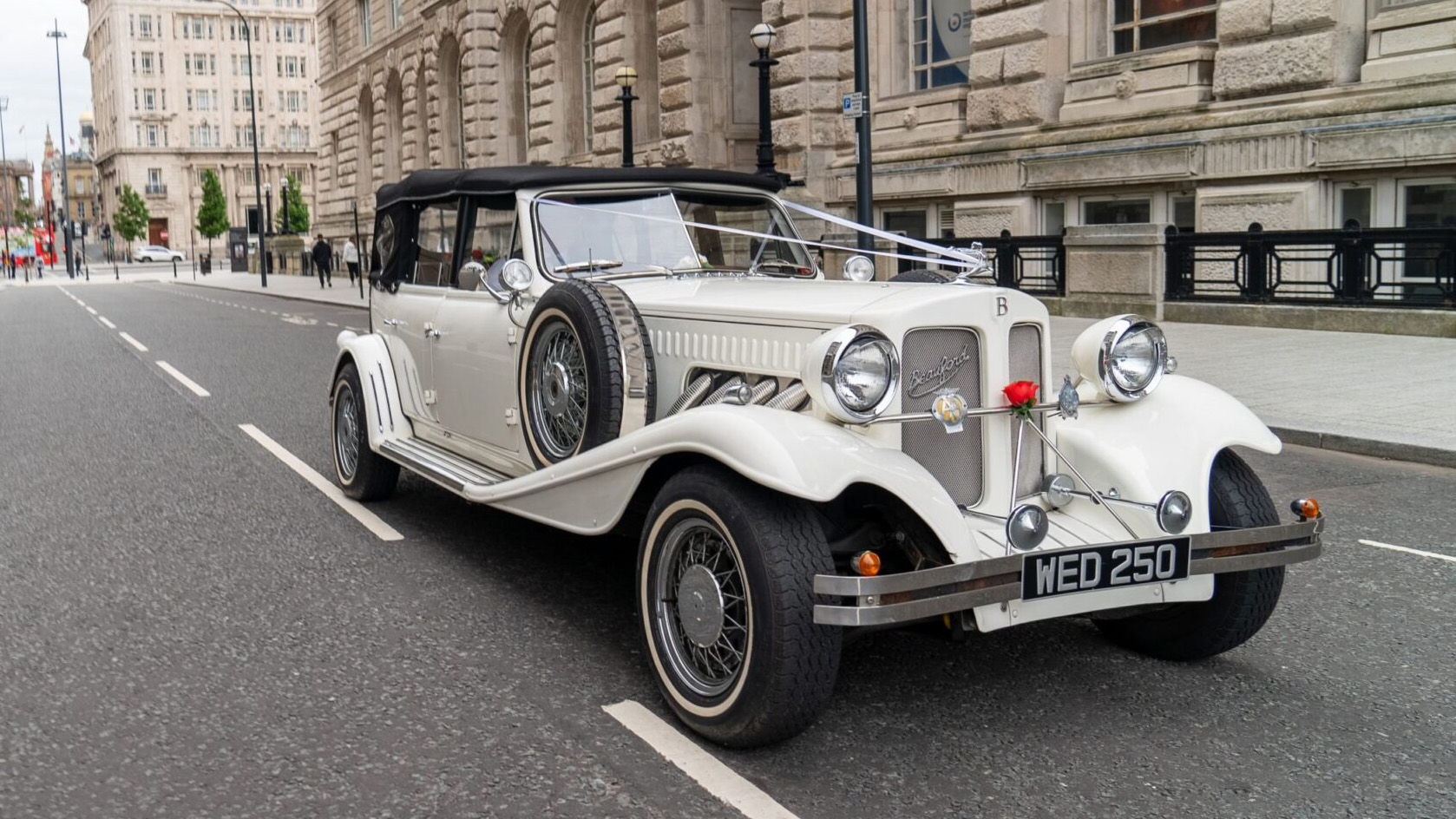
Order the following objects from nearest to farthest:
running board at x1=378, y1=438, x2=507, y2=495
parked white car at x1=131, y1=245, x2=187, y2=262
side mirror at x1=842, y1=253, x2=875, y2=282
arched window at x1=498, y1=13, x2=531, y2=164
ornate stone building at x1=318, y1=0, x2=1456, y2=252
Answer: running board at x1=378, y1=438, x2=507, y2=495 → side mirror at x1=842, y1=253, x2=875, y2=282 → ornate stone building at x1=318, y1=0, x2=1456, y2=252 → arched window at x1=498, y1=13, x2=531, y2=164 → parked white car at x1=131, y1=245, x2=187, y2=262

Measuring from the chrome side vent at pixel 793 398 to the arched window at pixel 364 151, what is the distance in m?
48.6

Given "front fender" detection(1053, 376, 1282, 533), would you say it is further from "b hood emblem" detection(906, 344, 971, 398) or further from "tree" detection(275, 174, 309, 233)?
"tree" detection(275, 174, 309, 233)

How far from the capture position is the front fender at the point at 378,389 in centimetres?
665

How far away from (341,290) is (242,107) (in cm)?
9075

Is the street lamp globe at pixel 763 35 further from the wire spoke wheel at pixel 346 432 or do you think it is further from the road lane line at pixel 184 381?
the wire spoke wheel at pixel 346 432

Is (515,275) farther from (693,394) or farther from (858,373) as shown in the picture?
(858,373)

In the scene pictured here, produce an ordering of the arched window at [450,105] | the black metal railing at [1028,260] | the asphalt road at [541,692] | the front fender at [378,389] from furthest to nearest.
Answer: the arched window at [450,105] → the black metal railing at [1028,260] → the front fender at [378,389] → the asphalt road at [541,692]

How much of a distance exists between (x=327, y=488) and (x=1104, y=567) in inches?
202

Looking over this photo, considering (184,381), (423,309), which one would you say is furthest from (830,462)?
(184,381)

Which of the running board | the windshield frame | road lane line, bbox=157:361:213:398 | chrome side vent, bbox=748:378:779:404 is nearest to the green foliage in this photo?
road lane line, bbox=157:361:213:398

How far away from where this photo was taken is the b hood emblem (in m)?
4.01

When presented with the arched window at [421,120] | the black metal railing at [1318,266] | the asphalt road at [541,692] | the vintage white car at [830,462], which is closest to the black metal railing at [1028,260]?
the black metal railing at [1318,266]

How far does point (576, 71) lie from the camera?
34031 millimetres

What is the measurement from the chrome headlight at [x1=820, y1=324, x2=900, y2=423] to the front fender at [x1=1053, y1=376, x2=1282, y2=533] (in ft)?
3.10
